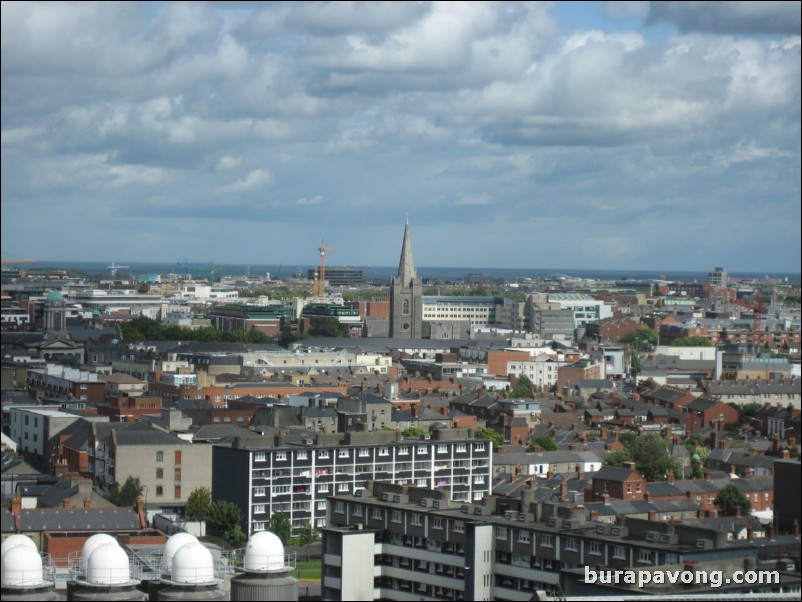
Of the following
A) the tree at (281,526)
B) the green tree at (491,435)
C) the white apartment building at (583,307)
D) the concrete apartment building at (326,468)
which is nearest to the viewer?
the tree at (281,526)

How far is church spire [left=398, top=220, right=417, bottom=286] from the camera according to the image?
58906 mm

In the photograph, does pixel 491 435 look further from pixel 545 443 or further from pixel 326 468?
pixel 326 468

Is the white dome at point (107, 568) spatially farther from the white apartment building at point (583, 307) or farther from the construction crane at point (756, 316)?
the white apartment building at point (583, 307)

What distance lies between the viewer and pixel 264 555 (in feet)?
34.9

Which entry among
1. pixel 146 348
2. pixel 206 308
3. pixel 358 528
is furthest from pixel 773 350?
pixel 358 528

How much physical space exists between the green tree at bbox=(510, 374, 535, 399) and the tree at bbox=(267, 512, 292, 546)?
1565 cm

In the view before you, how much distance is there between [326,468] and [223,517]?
72.1 inches

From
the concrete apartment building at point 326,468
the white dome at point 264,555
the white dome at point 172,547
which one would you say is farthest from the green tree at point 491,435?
the white dome at point 264,555

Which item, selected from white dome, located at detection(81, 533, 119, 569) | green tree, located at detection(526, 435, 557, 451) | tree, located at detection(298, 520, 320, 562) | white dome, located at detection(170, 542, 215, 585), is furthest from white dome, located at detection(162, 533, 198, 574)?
green tree, located at detection(526, 435, 557, 451)

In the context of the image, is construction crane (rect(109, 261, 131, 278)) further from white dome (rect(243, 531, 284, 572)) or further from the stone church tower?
white dome (rect(243, 531, 284, 572))

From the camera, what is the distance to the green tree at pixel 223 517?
1870 centimetres

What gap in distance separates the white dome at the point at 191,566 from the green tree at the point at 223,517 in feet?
27.0

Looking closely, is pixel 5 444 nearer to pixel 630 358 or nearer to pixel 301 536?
pixel 301 536

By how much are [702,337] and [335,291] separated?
102 ft
